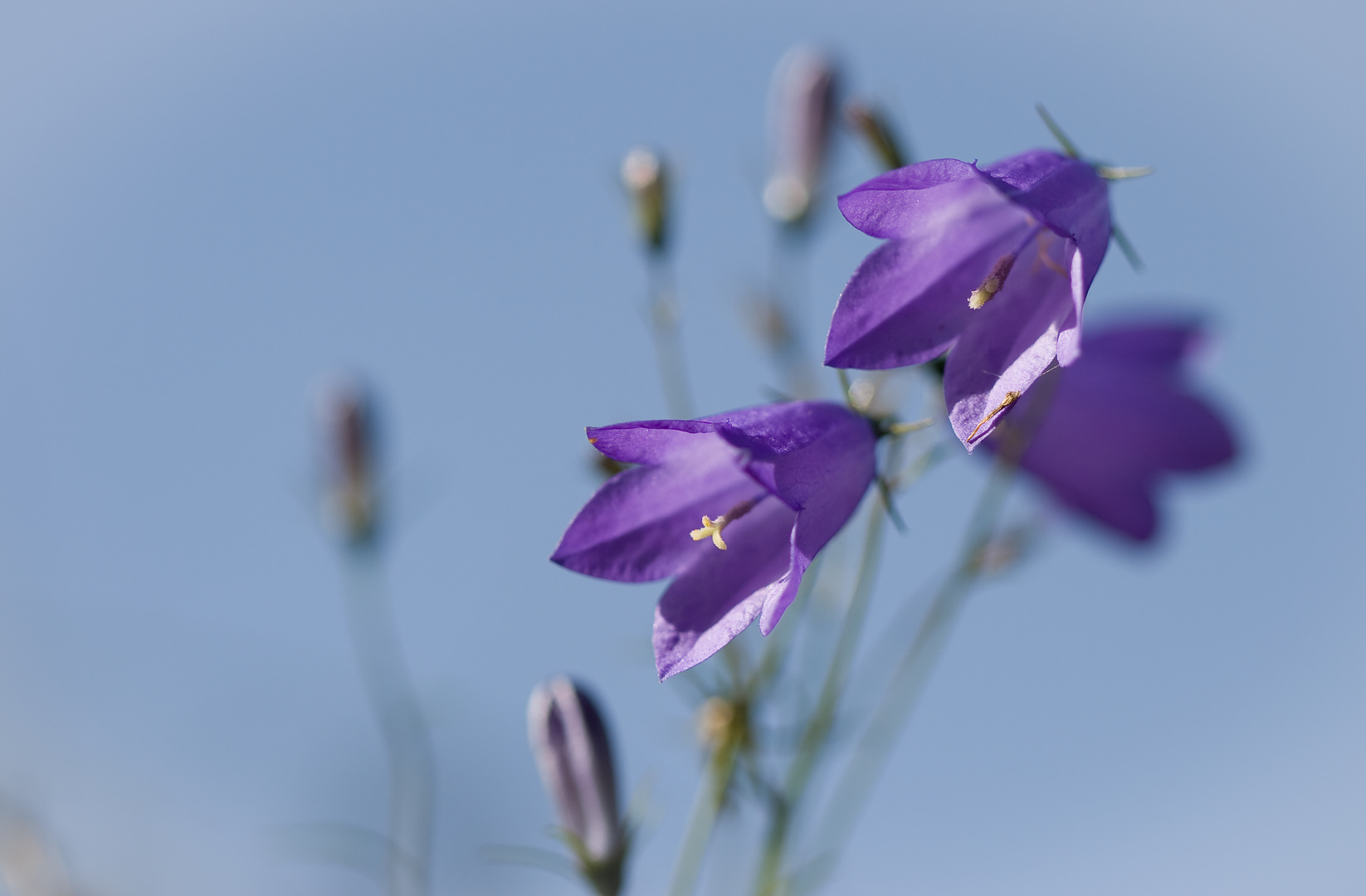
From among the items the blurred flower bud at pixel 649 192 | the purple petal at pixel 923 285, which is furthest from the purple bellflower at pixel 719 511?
the blurred flower bud at pixel 649 192

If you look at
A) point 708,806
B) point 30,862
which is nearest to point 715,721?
point 708,806

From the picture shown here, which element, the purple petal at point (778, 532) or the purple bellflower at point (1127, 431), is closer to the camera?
the purple petal at point (778, 532)

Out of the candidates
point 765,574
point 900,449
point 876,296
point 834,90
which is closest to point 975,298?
point 876,296

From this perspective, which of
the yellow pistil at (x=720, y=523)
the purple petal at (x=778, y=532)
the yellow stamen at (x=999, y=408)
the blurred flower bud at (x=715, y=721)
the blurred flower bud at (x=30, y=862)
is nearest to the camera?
the yellow stamen at (x=999, y=408)

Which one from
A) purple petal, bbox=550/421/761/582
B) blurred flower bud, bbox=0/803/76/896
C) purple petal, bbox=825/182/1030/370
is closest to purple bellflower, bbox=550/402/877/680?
purple petal, bbox=550/421/761/582

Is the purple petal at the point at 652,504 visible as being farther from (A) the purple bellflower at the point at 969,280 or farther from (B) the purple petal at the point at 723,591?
(A) the purple bellflower at the point at 969,280

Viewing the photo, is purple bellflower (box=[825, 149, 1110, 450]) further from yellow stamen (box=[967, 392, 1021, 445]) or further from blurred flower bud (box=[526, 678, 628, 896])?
blurred flower bud (box=[526, 678, 628, 896])
